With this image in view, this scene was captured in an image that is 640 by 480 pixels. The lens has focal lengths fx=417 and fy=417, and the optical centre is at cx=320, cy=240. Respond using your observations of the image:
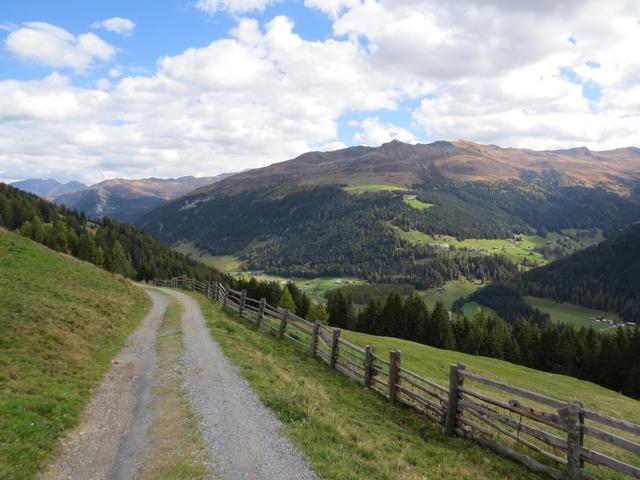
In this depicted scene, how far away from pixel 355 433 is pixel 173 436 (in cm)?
540

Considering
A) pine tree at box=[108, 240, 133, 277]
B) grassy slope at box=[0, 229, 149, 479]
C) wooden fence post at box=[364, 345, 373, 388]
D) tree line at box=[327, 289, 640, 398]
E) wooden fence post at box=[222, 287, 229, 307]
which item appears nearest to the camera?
grassy slope at box=[0, 229, 149, 479]

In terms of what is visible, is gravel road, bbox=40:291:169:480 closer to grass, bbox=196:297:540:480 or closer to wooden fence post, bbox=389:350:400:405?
grass, bbox=196:297:540:480

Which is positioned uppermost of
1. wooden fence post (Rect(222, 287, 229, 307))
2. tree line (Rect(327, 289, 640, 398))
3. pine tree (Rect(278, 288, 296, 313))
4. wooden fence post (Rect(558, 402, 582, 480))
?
wooden fence post (Rect(558, 402, 582, 480))

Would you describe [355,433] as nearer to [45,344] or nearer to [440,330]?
[45,344]

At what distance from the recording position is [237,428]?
12.5m

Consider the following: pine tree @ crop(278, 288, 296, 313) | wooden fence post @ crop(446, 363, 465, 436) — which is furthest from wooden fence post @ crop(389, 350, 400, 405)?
pine tree @ crop(278, 288, 296, 313)

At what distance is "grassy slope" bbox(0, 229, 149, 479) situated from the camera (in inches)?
436

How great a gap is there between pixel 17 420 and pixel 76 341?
9740 mm

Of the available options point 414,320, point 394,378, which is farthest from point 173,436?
point 414,320

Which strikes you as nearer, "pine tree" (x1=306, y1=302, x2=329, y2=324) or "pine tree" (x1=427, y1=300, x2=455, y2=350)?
"pine tree" (x1=427, y1=300, x2=455, y2=350)

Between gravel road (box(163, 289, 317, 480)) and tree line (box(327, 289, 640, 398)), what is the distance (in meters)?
74.2

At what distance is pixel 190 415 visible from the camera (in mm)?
13352

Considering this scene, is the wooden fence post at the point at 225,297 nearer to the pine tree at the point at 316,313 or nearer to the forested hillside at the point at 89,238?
the forested hillside at the point at 89,238

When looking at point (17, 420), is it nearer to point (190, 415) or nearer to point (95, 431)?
point (95, 431)
